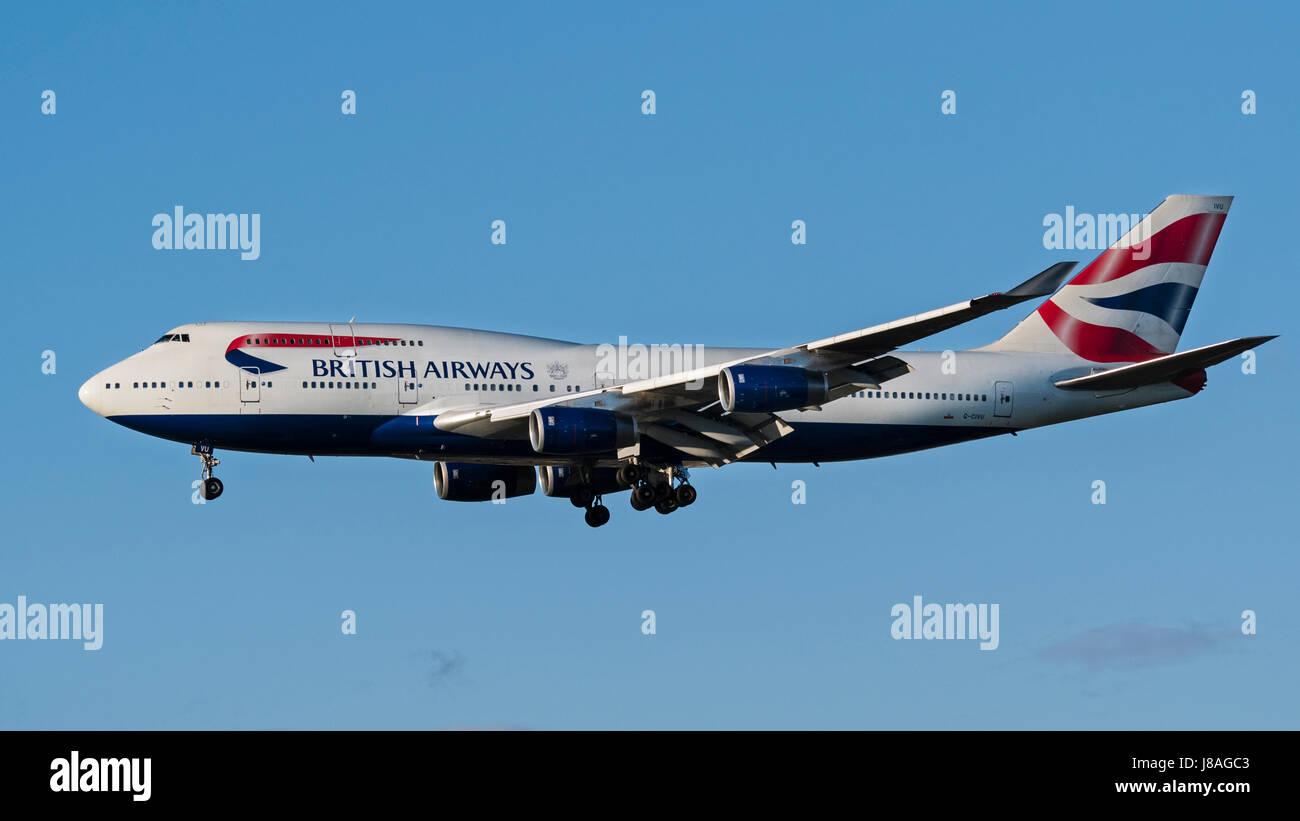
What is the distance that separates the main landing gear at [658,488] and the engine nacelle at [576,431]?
4529 mm

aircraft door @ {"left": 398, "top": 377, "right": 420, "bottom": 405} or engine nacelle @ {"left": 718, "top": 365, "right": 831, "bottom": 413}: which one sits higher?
aircraft door @ {"left": 398, "top": 377, "right": 420, "bottom": 405}

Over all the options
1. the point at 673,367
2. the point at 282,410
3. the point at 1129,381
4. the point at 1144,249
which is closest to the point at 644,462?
the point at 673,367

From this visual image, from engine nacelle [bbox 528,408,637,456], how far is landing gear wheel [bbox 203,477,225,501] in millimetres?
10019

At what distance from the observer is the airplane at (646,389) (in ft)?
180

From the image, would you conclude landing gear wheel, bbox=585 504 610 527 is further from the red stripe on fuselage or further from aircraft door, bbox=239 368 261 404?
A: aircraft door, bbox=239 368 261 404

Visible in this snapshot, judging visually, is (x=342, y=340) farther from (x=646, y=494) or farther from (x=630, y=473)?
(x=646, y=494)

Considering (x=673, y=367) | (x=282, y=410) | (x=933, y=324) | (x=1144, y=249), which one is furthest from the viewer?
(x=1144, y=249)

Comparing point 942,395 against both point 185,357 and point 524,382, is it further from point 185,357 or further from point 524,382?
point 185,357

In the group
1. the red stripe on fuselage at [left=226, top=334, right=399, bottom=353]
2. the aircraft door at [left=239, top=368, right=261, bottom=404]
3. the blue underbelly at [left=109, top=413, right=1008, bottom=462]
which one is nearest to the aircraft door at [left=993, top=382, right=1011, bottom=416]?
the blue underbelly at [left=109, top=413, right=1008, bottom=462]

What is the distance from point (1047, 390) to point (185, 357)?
93.1 ft

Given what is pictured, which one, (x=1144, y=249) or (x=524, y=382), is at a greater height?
(x=1144, y=249)

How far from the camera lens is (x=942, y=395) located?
62.2m

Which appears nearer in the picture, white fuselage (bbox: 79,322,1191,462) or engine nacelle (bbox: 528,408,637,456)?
engine nacelle (bbox: 528,408,637,456)

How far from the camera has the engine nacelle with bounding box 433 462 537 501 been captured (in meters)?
63.7
